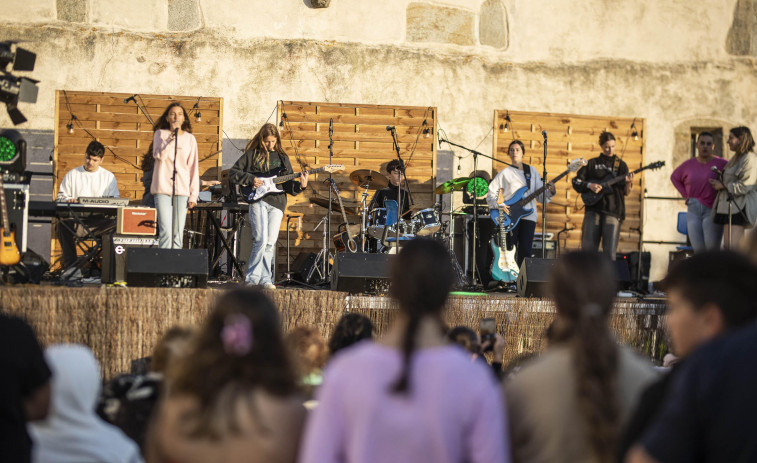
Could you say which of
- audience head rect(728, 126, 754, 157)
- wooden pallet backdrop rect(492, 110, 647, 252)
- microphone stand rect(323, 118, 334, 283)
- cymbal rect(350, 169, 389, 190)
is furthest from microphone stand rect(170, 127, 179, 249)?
audience head rect(728, 126, 754, 157)

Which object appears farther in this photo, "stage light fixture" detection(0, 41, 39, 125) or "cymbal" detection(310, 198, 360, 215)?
"cymbal" detection(310, 198, 360, 215)

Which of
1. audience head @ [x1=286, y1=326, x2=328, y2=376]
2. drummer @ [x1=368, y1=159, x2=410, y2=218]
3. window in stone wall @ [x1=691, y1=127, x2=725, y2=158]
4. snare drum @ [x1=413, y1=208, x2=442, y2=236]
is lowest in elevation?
audience head @ [x1=286, y1=326, x2=328, y2=376]

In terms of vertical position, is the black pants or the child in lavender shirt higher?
the black pants

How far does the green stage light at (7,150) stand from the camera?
8.30 m

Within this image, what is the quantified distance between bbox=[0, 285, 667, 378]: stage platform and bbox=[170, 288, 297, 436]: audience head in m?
5.10

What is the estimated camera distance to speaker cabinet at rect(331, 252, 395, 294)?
873 centimetres

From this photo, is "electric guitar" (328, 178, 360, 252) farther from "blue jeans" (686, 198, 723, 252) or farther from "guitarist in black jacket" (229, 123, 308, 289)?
"blue jeans" (686, 198, 723, 252)

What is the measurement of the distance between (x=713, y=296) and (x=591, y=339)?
1.33ft

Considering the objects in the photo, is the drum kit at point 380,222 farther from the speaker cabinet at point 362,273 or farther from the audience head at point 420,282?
the audience head at point 420,282

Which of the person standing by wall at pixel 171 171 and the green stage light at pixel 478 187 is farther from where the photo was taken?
the green stage light at pixel 478 187

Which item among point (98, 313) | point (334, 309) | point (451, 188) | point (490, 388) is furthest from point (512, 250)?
point (490, 388)

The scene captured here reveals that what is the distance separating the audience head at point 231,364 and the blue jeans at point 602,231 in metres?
8.47

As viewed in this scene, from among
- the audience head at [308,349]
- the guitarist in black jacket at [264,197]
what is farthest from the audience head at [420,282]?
the guitarist in black jacket at [264,197]

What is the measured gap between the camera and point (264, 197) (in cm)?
950
